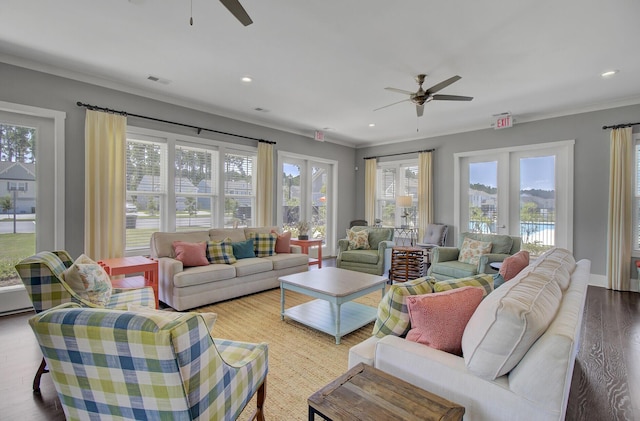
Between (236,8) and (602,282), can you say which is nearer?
(236,8)

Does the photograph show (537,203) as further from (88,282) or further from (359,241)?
(88,282)

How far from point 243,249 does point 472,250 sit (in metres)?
3.34

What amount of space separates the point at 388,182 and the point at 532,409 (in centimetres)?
659

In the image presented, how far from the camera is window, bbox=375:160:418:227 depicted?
7031mm

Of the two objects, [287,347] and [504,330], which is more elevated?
[504,330]

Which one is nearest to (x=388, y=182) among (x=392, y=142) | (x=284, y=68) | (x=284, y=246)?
(x=392, y=142)

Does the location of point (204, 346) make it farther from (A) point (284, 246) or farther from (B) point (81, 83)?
(B) point (81, 83)

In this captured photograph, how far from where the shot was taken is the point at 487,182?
6.00 meters

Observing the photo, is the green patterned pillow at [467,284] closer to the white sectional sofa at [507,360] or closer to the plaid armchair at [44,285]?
the white sectional sofa at [507,360]

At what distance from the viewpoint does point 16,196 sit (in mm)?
3496

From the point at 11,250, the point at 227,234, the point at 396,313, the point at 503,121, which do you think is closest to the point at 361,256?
the point at 227,234

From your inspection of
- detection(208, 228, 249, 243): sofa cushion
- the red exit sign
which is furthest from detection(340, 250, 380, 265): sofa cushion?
the red exit sign

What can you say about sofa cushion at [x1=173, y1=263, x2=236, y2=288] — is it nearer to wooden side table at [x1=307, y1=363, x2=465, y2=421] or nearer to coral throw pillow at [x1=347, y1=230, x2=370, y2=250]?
coral throw pillow at [x1=347, y1=230, x2=370, y2=250]

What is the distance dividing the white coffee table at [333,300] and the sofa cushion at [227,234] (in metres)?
Result: 1.59
